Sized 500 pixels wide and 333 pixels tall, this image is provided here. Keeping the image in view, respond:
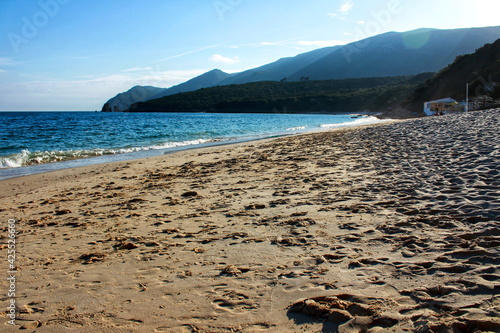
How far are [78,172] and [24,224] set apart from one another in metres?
5.73

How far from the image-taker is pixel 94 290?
2805 millimetres

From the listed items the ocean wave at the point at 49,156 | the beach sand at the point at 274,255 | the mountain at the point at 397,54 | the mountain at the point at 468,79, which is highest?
the mountain at the point at 397,54

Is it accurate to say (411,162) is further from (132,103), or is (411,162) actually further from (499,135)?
(132,103)

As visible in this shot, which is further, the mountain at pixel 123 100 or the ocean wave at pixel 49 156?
the mountain at pixel 123 100

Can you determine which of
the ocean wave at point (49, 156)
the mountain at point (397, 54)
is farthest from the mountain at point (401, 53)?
the ocean wave at point (49, 156)

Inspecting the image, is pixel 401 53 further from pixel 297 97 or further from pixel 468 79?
pixel 468 79

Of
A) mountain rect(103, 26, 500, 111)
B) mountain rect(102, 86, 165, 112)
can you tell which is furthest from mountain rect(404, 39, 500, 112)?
mountain rect(102, 86, 165, 112)

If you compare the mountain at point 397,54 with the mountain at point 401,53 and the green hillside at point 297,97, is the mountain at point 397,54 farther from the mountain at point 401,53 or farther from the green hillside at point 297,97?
the green hillside at point 297,97

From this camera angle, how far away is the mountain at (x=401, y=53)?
5320 inches

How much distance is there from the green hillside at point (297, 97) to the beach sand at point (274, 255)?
7164 centimetres

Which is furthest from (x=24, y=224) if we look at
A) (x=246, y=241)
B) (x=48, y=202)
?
(x=246, y=241)

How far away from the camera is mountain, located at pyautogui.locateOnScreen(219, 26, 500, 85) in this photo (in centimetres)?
13512

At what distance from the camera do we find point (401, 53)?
15600 centimetres

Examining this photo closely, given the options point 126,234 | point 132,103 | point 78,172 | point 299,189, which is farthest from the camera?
point 132,103
